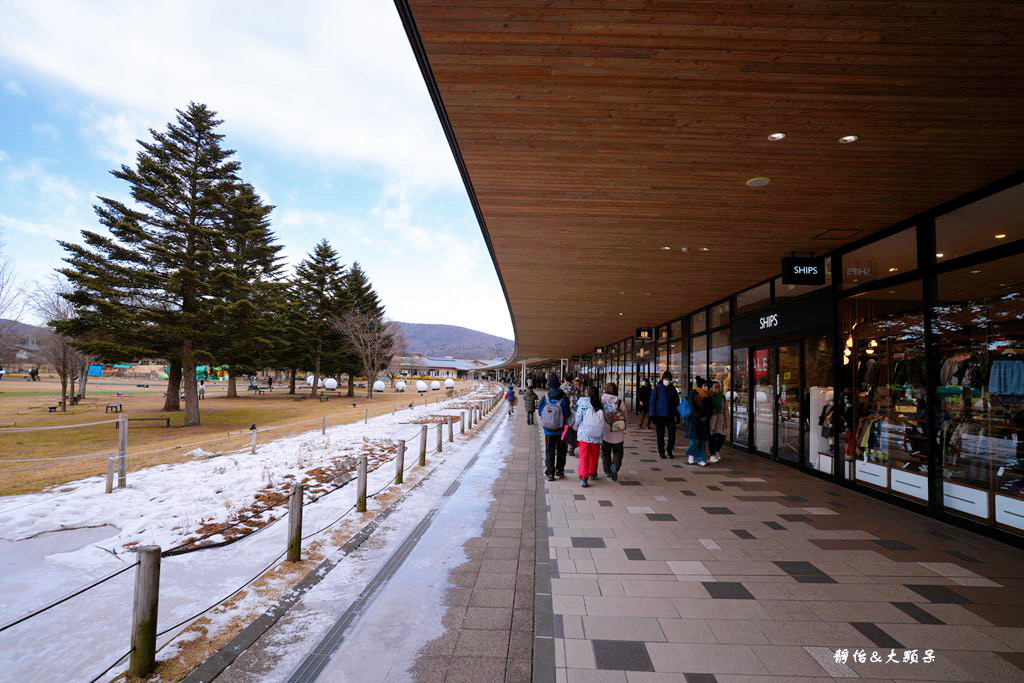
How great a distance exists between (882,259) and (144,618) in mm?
9479

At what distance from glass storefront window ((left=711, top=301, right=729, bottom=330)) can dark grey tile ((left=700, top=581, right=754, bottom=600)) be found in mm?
10354

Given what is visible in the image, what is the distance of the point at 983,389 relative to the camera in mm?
5871

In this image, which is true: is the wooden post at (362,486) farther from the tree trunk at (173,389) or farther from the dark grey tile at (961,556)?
the tree trunk at (173,389)

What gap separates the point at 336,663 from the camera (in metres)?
3.07

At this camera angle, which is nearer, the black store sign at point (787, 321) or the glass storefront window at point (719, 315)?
the black store sign at point (787, 321)

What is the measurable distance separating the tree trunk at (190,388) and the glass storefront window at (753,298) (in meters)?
21.4

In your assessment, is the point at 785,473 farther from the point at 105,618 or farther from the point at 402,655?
the point at 105,618

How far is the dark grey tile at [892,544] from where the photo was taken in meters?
5.13

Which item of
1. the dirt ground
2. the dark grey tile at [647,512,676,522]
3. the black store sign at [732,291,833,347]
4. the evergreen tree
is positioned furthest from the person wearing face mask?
the evergreen tree

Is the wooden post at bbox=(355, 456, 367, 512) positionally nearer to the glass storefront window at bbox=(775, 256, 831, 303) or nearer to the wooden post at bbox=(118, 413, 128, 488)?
the wooden post at bbox=(118, 413, 128, 488)

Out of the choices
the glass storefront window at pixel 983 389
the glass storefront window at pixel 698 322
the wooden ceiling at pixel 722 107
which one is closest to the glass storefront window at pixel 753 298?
the glass storefront window at pixel 698 322

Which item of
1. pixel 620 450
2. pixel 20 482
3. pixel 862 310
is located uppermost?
pixel 862 310

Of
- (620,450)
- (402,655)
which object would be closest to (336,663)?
(402,655)

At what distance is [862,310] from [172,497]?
36.5ft
